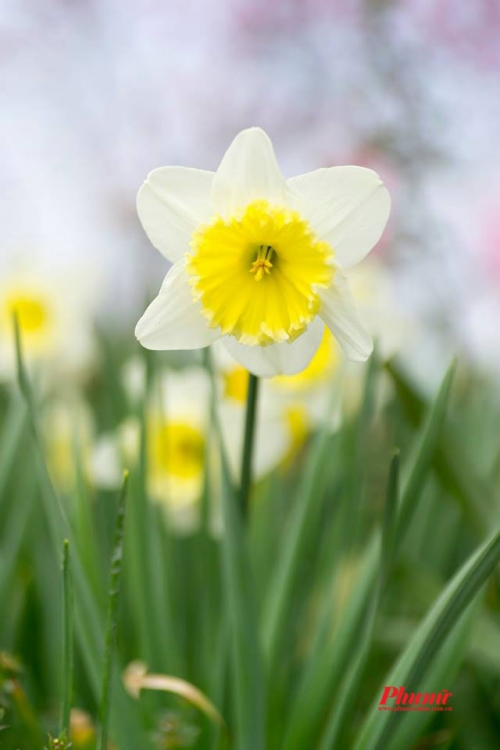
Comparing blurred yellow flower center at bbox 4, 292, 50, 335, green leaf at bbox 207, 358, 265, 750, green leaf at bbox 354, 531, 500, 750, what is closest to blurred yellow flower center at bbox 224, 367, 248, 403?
green leaf at bbox 207, 358, 265, 750

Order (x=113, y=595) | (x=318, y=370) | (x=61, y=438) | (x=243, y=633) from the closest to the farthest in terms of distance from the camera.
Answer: (x=113, y=595) → (x=243, y=633) → (x=318, y=370) → (x=61, y=438)

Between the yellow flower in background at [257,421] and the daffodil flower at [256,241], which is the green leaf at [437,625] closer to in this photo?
the daffodil flower at [256,241]

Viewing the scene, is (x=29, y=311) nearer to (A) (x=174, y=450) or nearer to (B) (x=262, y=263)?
(A) (x=174, y=450)

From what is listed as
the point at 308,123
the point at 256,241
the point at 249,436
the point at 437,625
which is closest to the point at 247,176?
the point at 256,241

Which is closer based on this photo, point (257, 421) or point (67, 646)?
point (67, 646)

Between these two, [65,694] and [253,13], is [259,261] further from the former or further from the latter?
[253,13]

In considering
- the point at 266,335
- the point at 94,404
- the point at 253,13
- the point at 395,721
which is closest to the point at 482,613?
the point at 395,721
